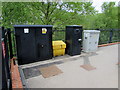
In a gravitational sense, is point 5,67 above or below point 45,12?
below

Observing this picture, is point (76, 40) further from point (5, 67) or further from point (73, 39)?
point (5, 67)

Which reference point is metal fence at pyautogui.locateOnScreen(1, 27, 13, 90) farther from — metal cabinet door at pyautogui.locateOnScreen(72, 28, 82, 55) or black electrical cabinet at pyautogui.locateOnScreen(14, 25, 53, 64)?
metal cabinet door at pyautogui.locateOnScreen(72, 28, 82, 55)

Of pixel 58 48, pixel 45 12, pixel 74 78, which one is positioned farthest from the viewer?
pixel 45 12

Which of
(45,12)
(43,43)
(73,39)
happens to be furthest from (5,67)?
(45,12)

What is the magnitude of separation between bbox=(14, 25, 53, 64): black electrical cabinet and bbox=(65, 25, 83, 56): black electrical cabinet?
38.7 inches

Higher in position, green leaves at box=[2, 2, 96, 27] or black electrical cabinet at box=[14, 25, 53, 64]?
green leaves at box=[2, 2, 96, 27]

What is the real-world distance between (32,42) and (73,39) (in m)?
1.68

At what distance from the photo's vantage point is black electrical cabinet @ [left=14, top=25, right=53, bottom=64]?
114 inches

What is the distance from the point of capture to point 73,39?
380 cm

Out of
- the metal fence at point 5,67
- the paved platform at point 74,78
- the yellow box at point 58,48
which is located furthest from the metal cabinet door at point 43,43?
the metal fence at point 5,67

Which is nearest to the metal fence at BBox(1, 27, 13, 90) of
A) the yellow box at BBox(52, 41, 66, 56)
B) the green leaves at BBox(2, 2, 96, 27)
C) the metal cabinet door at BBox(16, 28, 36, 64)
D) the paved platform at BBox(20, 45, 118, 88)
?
the paved platform at BBox(20, 45, 118, 88)

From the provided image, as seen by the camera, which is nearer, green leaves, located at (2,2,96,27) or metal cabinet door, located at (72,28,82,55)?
metal cabinet door, located at (72,28,82,55)

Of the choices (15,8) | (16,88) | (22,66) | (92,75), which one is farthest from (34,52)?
(15,8)

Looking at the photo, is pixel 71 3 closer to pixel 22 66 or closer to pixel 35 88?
pixel 22 66
